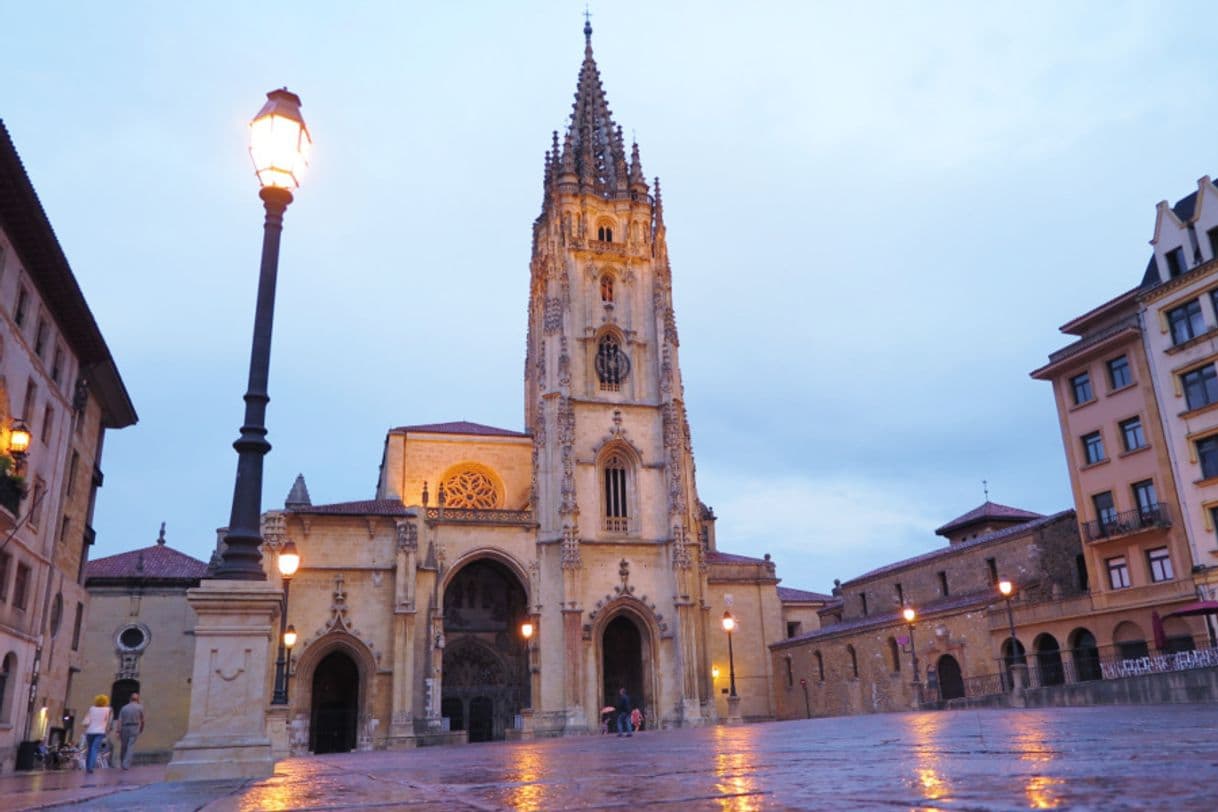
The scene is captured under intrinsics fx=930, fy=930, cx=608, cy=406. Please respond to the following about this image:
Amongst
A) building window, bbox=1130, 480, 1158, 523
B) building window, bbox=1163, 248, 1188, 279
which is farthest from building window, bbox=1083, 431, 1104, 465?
building window, bbox=1163, 248, 1188, 279

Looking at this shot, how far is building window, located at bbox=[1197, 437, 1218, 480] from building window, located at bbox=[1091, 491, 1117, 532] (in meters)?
3.75

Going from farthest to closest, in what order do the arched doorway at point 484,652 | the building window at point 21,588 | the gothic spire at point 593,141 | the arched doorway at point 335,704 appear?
1. the gothic spire at point 593,141
2. the arched doorway at point 484,652
3. the arched doorway at point 335,704
4. the building window at point 21,588

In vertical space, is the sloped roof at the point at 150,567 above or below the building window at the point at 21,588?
above

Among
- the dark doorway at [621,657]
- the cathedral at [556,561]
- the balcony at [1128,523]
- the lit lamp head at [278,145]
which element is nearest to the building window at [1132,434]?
the balcony at [1128,523]

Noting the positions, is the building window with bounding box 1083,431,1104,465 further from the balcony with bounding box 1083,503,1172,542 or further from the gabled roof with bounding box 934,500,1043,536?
the gabled roof with bounding box 934,500,1043,536

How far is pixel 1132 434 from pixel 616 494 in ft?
74.7

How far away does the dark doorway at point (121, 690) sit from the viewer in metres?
37.5

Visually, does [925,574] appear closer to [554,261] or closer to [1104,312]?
[1104,312]

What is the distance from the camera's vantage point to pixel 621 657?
4578cm

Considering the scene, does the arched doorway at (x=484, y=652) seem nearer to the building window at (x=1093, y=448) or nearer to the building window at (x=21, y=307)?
the building window at (x=21, y=307)

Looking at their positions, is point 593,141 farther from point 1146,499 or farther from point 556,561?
point 1146,499

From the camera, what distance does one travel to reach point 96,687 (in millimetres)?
37125

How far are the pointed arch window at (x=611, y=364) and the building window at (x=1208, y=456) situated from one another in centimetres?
2590

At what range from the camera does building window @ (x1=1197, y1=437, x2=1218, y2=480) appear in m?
30.6
